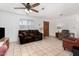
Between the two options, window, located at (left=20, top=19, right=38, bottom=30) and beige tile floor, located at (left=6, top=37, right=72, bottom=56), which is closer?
window, located at (left=20, top=19, right=38, bottom=30)

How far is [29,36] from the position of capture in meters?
2.09

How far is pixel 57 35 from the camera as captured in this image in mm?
2105

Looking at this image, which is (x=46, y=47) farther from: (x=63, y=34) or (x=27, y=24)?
(x=27, y=24)

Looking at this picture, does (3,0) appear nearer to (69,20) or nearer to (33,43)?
(33,43)

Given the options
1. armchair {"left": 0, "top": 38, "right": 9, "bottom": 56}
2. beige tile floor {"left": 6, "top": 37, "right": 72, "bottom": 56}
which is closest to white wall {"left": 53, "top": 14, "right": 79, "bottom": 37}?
beige tile floor {"left": 6, "top": 37, "right": 72, "bottom": 56}

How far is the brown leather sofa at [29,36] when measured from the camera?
201 centimetres

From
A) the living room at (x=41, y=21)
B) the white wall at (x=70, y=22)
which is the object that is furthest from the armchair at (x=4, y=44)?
the white wall at (x=70, y=22)

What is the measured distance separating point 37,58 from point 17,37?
69 centimetres

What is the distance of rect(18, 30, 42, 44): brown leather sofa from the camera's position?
2.01 meters

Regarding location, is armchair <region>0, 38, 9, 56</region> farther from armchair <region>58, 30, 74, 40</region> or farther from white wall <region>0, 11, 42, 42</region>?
armchair <region>58, 30, 74, 40</region>

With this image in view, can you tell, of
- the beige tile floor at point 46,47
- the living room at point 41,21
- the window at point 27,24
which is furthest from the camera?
the beige tile floor at point 46,47

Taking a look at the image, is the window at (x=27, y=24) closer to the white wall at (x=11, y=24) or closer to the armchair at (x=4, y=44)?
the white wall at (x=11, y=24)

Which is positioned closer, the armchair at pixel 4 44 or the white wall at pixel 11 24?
the armchair at pixel 4 44

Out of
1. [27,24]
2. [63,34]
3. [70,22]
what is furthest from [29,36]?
[70,22]
